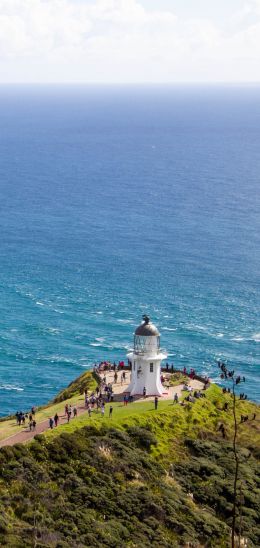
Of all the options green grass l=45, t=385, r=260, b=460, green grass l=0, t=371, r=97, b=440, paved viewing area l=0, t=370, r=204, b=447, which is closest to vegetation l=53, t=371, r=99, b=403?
green grass l=0, t=371, r=97, b=440

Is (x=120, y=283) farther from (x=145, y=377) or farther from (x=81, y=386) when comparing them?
(x=145, y=377)

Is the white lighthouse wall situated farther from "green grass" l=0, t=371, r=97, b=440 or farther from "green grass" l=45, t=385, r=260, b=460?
"green grass" l=0, t=371, r=97, b=440

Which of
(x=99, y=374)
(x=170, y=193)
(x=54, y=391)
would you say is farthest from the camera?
(x=170, y=193)

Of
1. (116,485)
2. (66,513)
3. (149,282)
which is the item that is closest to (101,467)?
(116,485)

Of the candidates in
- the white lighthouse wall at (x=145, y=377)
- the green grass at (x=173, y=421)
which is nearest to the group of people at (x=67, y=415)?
the green grass at (x=173, y=421)

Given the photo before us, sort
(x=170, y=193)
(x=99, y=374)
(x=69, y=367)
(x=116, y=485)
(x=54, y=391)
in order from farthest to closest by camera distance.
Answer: (x=170, y=193)
(x=69, y=367)
(x=54, y=391)
(x=99, y=374)
(x=116, y=485)

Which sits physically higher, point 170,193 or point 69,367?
point 170,193

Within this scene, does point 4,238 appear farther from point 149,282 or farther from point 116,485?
point 116,485
